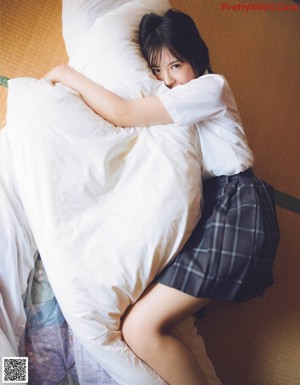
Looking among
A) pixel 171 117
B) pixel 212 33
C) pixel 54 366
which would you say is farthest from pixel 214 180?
pixel 212 33

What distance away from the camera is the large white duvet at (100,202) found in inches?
40.4

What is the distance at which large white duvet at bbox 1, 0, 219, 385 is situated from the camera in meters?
1.03

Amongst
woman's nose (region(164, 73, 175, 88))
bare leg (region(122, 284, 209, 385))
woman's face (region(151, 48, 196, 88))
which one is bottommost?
bare leg (region(122, 284, 209, 385))

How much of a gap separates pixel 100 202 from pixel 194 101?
1.45 ft

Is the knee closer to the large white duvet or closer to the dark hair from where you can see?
the large white duvet

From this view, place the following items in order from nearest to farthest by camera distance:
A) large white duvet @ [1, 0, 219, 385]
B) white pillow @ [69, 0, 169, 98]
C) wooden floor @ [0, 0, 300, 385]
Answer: large white duvet @ [1, 0, 219, 385] < white pillow @ [69, 0, 169, 98] < wooden floor @ [0, 0, 300, 385]

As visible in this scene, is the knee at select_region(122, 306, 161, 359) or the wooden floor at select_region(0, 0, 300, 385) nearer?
the knee at select_region(122, 306, 161, 359)

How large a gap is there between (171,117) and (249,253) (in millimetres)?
501

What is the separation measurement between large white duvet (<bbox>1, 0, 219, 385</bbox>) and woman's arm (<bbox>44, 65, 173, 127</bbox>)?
1.2 inches

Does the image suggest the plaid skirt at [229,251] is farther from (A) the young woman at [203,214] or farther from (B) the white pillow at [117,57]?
A: (B) the white pillow at [117,57]

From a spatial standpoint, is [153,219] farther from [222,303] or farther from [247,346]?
[247,346]

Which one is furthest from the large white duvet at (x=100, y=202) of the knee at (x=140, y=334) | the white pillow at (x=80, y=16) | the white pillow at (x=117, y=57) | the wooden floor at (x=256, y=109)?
the white pillow at (x=80, y=16)

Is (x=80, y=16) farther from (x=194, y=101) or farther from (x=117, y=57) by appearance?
(x=194, y=101)

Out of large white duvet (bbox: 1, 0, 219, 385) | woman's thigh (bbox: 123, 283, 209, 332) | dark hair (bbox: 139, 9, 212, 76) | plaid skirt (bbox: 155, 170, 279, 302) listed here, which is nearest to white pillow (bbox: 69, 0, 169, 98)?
dark hair (bbox: 139, 9, 212, 76)
